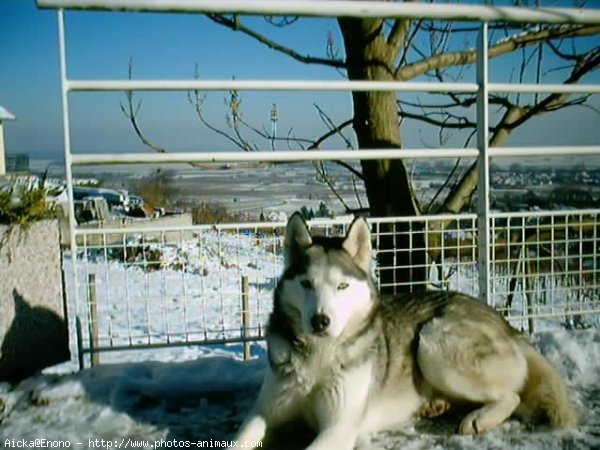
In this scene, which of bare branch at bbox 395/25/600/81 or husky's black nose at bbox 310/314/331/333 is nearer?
husky's black nose at bbox 310/314/331/333

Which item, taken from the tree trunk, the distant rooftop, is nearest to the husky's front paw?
the tree trunk

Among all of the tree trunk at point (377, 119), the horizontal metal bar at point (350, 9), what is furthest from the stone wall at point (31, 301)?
the tree trunk at point (377, 119)

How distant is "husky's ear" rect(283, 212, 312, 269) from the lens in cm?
226

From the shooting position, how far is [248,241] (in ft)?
10.1

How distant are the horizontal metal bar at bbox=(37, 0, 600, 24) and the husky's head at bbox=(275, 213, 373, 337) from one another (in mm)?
1268

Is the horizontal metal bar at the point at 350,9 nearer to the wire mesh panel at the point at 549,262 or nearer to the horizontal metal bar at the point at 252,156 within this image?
the horizontal metal bar at the point at 252,156

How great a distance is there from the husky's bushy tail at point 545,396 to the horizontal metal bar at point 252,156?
1.28m

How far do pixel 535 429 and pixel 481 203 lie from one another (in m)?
1.47

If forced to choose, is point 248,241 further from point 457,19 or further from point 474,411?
point 457,19

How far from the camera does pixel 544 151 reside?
320cm

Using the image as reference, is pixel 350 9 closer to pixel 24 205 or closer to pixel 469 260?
pixel 469 260

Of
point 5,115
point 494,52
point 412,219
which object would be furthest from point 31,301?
point 5,115

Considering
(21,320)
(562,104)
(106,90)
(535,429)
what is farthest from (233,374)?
(562,104)

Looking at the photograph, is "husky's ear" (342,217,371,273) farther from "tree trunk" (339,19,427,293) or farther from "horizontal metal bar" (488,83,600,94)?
"tree trunk" (339,19,427,293)
